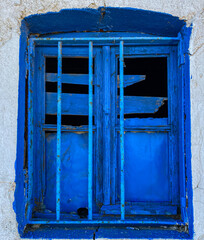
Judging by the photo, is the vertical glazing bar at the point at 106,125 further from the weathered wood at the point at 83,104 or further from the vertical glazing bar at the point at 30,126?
the vertical glazing bar at the point at 30,126

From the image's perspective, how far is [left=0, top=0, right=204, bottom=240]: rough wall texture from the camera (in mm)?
1662

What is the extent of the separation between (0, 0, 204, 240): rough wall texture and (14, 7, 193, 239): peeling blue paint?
3cm

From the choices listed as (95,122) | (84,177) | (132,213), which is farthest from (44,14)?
(132,213)

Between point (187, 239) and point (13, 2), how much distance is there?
2093mm

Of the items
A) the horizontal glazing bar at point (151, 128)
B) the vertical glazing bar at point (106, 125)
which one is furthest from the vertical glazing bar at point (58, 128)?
the horizontal glazing bar at point (151, 128)

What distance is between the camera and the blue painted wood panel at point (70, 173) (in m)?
1.92

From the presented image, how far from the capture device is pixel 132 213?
1.87 m

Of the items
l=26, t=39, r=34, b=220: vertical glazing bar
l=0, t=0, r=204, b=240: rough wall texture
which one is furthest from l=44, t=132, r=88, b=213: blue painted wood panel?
l=0, t=0, r=204, b=240: rough wall texture

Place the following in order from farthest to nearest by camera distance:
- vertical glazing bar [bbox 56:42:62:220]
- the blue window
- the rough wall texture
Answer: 1. the blue window
2. vertical glazing bar [bbox 56:42:62:220]
3. the rough wall texture

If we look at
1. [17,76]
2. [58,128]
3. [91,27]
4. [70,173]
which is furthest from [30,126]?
[91,27]

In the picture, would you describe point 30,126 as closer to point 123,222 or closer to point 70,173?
point 70,173

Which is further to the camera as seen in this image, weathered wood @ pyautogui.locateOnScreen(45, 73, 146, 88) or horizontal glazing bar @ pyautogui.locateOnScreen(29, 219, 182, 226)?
weathered wood @ pyautogui.locateOnScreen(45, 73, 146, 88)

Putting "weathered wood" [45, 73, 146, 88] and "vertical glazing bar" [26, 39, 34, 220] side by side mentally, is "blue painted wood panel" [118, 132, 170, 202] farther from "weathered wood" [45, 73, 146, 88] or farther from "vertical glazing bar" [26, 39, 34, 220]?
"vertical glazing bar" [26, 39, 34, 220]

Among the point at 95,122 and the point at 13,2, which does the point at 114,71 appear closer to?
the point at 95,122
